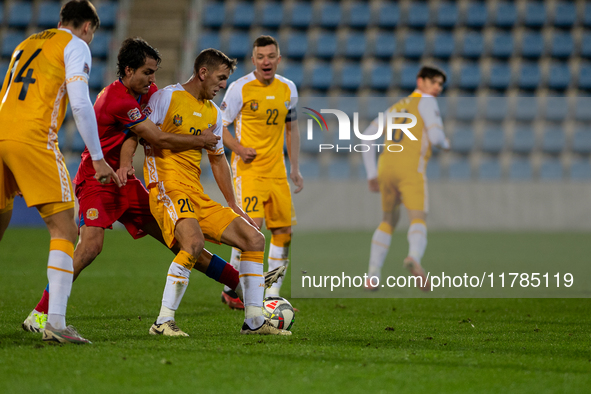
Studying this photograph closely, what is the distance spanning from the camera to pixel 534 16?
57.5 ft

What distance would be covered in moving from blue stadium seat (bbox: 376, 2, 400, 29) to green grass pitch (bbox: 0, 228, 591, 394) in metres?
12.9

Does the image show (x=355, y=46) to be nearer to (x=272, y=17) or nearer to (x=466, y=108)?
(x=272, y=17)

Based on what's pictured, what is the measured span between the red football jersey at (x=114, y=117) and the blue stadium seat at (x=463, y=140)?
12.7 m

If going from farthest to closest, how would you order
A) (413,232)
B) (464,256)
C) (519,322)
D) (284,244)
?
(464,256)
(413,232)
(284,244)
(519,322)

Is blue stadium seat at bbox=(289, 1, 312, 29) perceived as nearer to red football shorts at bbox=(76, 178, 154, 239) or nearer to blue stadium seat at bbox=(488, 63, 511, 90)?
blue stadium seat at bbox=(488, 63, 511, 90)

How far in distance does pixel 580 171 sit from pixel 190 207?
14.0 meters

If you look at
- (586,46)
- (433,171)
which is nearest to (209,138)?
(433,171)

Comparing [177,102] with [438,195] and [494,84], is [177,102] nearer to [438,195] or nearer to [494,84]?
[438,195]

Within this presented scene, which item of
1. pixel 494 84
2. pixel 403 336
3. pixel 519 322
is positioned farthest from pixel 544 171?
pixel 403 336

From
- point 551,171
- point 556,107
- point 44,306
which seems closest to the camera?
point 44,306

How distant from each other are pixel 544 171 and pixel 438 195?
3406 millimetres

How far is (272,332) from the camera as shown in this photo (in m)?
4.11

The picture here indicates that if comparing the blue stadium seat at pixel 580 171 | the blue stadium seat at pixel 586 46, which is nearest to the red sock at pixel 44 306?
the blue stadium seat at pixel 580 171

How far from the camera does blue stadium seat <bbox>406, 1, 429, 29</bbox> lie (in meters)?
17.8
